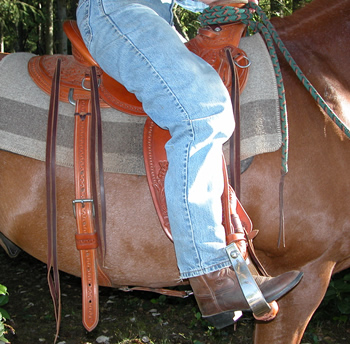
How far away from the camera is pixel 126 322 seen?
3.89 metres

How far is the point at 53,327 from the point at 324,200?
108 inches

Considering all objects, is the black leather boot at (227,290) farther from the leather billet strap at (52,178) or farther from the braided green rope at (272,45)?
the leather billet strap at (52,178)

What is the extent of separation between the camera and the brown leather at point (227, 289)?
1.84 meters

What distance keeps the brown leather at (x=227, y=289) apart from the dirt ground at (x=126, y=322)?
5.48ft

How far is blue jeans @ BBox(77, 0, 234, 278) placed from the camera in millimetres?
1775

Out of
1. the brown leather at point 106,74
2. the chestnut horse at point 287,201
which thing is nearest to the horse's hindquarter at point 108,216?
the chestnut horse at point 287,201

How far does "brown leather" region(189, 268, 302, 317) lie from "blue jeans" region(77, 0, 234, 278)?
59mm

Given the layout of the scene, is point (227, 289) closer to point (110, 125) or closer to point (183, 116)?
point (183, 116)

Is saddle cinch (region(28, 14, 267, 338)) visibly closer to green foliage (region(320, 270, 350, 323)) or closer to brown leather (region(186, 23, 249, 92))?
brown leather (region(186, 23, 249, 92))

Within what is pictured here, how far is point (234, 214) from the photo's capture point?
75.7 inches

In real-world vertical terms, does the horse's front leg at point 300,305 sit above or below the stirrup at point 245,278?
below

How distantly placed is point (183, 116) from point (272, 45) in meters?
0.74

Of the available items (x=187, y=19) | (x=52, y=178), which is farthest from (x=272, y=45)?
(x=187, y=19)

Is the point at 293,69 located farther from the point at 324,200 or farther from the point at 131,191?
the point at 131,191
